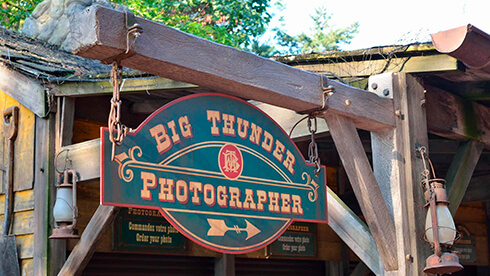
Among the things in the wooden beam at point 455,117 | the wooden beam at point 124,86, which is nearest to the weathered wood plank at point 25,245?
the wooden beam at point 124,86

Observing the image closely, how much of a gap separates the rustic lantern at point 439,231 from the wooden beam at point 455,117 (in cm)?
80

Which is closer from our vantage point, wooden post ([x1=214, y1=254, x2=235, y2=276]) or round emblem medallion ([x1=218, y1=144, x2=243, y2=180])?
round emblem medallion ([x1=218, y1=144, x2=243, y2=180])

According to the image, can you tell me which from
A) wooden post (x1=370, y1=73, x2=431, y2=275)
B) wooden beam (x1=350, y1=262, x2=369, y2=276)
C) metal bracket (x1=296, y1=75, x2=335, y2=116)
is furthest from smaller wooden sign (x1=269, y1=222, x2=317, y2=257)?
metal bracket (x1=296, y1=75, x2=335, y2=116)

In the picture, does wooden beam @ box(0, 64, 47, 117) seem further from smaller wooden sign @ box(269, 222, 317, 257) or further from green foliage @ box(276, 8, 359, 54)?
green foliage @ box(276, 8, 359, 54)

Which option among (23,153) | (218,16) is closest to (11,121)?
(23,153)

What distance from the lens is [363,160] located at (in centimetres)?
448

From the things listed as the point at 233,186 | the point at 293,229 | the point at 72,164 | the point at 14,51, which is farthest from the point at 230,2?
the point at 233,186

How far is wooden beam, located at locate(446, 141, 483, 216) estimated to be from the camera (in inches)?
206

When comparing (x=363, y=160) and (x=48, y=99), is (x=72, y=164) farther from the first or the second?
(x=363, y=160)

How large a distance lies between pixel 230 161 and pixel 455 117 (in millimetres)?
2466

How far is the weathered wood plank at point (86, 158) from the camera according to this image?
478 cm

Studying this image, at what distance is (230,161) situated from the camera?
3.76 meters

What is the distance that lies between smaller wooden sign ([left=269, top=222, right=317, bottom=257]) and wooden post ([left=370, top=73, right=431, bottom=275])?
101 inches

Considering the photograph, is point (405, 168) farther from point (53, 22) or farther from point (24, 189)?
point (53, 22)
